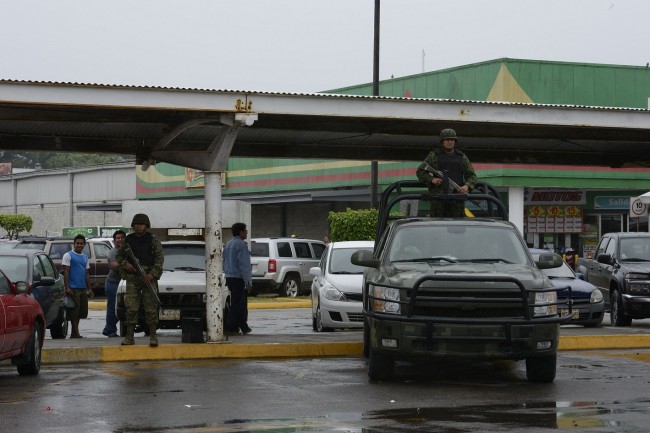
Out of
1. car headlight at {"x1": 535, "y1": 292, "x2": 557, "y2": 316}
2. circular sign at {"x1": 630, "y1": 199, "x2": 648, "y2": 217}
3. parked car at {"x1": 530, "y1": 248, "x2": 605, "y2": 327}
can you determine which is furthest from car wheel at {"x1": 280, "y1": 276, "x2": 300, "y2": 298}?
car headlight at {"x1": 535, "y1": 292, "x2": 557, "y2": 316}

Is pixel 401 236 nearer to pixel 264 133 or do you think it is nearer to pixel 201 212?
pixel 264 133

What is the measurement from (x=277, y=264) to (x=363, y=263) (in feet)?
71.9

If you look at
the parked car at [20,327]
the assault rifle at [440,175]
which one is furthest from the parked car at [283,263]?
the parked car at [20,327]

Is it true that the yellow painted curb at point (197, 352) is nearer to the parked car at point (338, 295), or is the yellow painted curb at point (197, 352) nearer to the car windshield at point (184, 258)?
the parked car at point (338, 295)

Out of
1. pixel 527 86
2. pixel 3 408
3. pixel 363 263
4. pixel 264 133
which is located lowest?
pixel 3 408

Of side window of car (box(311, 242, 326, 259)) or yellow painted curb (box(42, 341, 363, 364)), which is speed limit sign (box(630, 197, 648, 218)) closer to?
side window of car (box(311, 242, 326, 259))

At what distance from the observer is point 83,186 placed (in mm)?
72375

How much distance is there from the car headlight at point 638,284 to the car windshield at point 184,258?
302 inches

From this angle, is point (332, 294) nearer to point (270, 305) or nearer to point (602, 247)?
point (602, 247)

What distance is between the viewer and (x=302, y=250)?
3647cm

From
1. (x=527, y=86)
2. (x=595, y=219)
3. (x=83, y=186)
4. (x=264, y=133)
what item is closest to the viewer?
(x=264, y=133)

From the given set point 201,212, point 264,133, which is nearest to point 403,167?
point 201,212

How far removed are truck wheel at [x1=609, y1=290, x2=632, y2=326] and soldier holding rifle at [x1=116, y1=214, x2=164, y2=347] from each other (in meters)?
9.72

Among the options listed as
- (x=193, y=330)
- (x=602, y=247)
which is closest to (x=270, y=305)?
(x=602, y=247)
